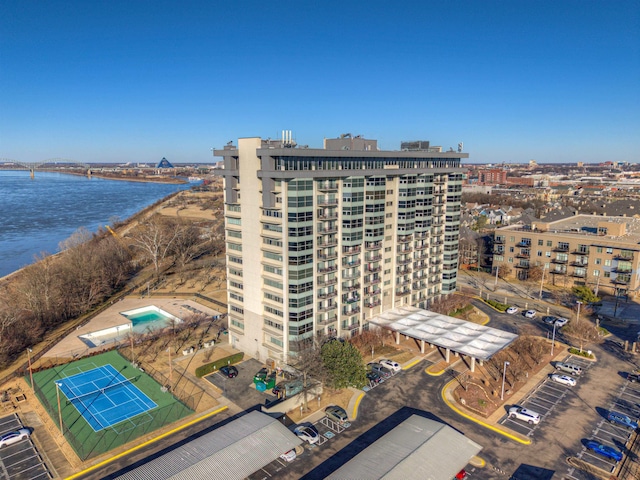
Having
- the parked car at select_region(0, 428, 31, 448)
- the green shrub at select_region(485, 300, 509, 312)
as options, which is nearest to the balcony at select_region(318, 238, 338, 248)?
the parked car at select_region(0, 428, 31, 448)

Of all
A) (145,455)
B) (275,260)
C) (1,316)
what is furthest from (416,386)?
(1,316)

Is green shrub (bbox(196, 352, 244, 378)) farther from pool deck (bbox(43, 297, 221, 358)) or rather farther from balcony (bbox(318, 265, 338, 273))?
pool deck (bbox(43, 297, 221, 358))

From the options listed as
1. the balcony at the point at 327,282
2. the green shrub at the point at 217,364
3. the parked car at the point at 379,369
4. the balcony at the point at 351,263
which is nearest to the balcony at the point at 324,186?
the balcony at the point at 351,263

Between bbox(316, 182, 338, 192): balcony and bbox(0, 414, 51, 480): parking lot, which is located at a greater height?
bbox(316, 182, 338, 192): balcony

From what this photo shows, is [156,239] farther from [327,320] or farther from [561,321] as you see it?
[561,321]

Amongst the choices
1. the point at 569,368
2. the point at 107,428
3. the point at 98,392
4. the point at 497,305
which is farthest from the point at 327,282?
the point at 497,305

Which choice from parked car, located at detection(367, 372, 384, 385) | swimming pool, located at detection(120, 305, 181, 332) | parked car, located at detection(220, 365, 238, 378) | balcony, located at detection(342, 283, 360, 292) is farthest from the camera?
swimming pool, located at detection(120, 305, 181, 332)

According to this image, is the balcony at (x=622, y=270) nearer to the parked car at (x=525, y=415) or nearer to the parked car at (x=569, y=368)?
the parked car at (x=569, y=368)
